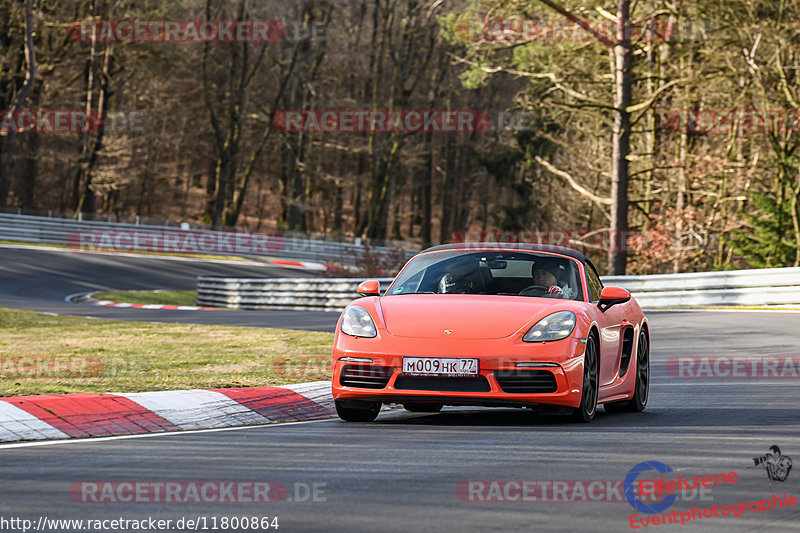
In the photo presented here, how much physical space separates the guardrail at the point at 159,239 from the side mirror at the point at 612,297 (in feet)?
122

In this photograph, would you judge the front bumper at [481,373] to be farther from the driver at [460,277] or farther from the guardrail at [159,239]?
the guardrail at [159,239]

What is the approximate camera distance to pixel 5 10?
167 feet

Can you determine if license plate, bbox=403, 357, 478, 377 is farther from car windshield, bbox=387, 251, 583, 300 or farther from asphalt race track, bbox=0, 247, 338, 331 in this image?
asphalt race track, bbox=0, 247, 338, 331

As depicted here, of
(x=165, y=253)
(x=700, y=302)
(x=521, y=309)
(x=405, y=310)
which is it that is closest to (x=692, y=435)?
(x=521, y=309)

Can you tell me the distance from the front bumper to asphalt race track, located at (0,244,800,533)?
9.6 inches

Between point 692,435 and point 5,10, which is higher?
point 5,10

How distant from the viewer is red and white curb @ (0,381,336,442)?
27.0 ft

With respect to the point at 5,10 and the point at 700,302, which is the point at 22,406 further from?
the point at 5,10

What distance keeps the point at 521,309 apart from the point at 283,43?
52.7 m

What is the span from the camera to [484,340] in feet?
27.7

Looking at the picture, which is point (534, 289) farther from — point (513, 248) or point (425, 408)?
point (425, 408)

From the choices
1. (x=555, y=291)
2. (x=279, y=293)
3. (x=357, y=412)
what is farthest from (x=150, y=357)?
(x=279, y=293)

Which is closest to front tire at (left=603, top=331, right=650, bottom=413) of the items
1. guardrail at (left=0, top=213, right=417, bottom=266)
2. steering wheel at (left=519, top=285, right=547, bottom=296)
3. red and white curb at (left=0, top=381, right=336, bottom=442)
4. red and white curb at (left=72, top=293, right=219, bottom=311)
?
steering wheel at (left=519, top=285, right=547, bottom=296)

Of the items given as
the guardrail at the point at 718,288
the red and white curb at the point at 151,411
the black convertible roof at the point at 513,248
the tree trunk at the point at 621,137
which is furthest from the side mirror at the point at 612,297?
the tree trunk at the point at 621,137
